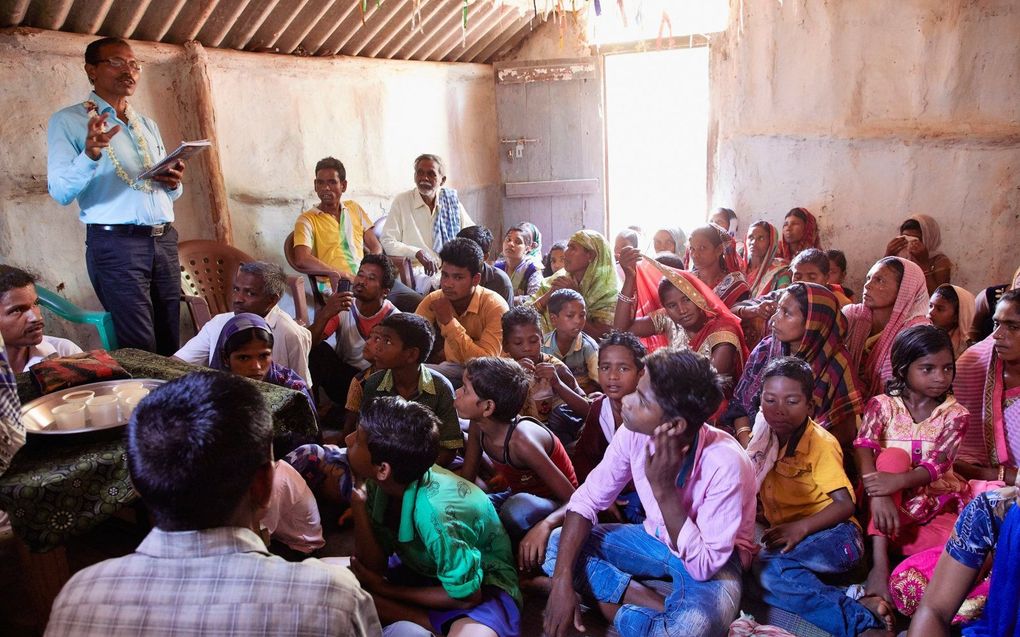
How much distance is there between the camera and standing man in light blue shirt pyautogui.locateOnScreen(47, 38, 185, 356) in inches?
142

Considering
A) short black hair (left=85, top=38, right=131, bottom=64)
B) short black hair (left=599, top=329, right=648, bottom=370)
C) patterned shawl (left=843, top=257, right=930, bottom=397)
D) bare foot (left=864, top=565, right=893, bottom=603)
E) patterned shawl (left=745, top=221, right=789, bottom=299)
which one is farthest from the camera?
patterned shawl (left=745, top=221, right=789, bottom=299)

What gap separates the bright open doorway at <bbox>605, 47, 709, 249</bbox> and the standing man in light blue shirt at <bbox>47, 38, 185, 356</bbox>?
7.70 metres

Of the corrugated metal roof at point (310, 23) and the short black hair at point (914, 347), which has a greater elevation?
the corrugated metal roof at point (310, 23)

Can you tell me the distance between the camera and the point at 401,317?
10.3 feet

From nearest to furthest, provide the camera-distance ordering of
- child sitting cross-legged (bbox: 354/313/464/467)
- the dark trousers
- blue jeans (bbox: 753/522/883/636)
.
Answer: blue jeans (bbox: 753/522/883/636) < child sitting cross-legged (bbox: 354/313/464/467) < the dark trousers

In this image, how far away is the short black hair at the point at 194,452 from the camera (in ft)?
3.98

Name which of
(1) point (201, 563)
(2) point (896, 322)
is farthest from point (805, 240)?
(1) point (201, 563)

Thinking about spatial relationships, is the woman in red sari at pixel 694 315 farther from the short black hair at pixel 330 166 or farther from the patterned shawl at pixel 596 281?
the short black hair at pixel 330 166

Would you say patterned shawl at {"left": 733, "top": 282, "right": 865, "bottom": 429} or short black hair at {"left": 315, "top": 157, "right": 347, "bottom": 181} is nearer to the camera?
patterned shawl at {"left": 733, "top": 282, "right": 865, "bottom": 429}

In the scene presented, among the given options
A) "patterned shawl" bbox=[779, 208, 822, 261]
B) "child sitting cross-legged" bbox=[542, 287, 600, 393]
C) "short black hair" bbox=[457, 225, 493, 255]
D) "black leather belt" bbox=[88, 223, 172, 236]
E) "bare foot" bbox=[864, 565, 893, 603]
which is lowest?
"bare foot" bbox=[864, 565, 893, 603]

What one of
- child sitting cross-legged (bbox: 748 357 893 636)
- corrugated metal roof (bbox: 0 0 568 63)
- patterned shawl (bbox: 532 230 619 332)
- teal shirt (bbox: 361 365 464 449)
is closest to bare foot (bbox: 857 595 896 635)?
child sitting cross-legged (bbox: 748 357 893 636)

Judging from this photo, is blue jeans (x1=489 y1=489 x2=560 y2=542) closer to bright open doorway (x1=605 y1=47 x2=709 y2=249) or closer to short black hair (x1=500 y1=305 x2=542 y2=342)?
short black hair (x1=500 y1=305 x2=542 y2=342)

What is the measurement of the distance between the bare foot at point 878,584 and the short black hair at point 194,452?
213 cm

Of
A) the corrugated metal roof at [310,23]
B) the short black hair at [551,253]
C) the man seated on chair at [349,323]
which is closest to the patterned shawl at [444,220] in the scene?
the short black hair at [551,253]
